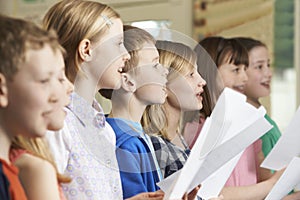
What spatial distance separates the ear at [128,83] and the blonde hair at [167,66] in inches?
2.2

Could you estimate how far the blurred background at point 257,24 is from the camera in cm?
272

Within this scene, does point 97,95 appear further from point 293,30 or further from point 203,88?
point 293,30

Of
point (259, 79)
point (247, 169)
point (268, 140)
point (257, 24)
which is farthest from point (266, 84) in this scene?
point (257, 24)

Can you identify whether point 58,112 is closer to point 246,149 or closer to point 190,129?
point 190,129

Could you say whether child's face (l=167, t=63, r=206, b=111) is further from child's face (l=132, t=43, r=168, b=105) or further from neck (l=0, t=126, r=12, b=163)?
neck (l=0, t=126, r=12, b=163)

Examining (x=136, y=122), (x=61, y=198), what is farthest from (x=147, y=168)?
(x=61, y=198)

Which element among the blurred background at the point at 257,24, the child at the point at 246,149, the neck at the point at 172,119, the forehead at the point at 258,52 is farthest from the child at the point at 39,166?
the blurred background at the point at 257,24

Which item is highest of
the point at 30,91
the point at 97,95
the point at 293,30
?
the point at 30,91

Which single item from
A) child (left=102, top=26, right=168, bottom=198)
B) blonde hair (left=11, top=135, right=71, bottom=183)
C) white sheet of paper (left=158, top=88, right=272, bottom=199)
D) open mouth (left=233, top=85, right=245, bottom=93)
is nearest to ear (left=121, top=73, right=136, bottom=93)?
child (left=102, top=26, right=168, bottom=198)

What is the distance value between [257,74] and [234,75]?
0.43 feet

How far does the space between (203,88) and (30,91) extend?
1.51 feet

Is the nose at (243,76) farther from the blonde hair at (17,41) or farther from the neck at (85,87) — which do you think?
the blonde hair at (17,41)

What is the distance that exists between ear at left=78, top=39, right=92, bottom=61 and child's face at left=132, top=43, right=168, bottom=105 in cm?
10

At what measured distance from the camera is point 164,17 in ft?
8.93
